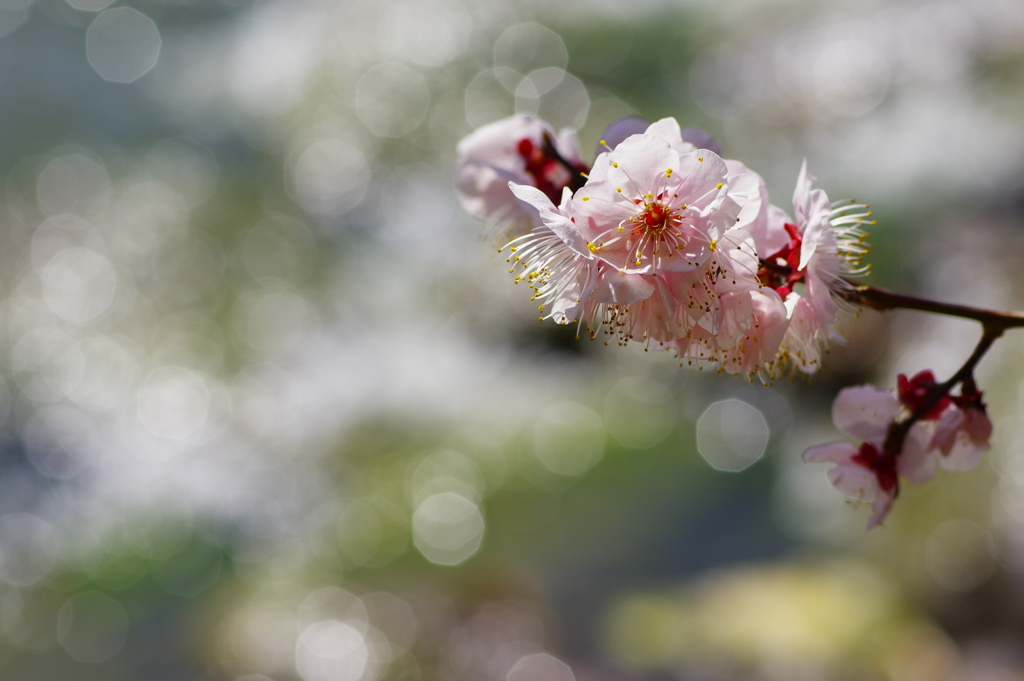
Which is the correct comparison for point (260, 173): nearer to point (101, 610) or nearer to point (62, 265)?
point (62, 265)

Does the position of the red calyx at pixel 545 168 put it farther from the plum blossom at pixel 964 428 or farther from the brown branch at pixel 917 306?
the plum blossom at pixel 964 428

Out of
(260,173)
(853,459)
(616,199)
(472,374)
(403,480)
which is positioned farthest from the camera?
(260,173)

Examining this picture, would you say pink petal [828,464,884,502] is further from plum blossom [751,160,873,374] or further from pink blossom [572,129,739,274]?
pink blossom [572,129,739,274]

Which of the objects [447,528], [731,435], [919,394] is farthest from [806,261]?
[731,435]

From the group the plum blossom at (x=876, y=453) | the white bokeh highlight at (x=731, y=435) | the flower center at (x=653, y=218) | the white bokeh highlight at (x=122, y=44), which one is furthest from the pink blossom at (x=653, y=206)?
the white bokeh highlight at (x=122, y=44)

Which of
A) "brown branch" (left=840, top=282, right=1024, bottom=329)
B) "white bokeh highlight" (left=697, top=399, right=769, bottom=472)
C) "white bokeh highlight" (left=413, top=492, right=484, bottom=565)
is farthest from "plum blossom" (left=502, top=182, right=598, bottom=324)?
"white bokeh highlight" (left=697, top=399, right=769, bottom=472)

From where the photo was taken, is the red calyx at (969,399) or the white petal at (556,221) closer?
the white petal at (556,221)

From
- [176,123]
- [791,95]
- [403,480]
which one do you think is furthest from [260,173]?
[791,95]
